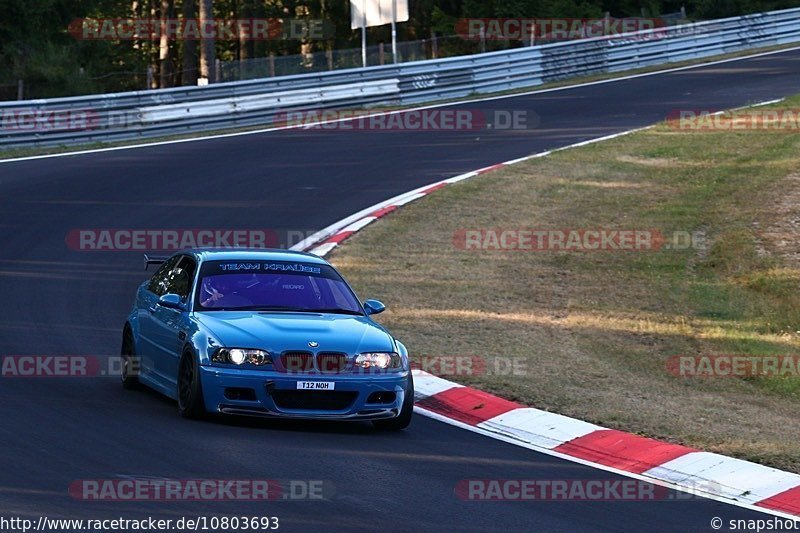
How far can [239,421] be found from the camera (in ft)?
32.7

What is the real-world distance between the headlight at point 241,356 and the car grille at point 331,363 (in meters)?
0.38

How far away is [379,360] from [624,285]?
759 centimetres

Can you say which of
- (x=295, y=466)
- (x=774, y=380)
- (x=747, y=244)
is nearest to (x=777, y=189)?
(x=747, y=244)

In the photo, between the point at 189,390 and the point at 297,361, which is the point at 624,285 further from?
the point at 189,390

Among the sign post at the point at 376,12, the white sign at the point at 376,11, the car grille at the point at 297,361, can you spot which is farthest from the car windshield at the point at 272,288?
the white sign at the point at 376,11

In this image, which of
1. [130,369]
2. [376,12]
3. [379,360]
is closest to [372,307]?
[379,360]

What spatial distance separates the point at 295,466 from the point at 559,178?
14.8 m

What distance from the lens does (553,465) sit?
29.5ft

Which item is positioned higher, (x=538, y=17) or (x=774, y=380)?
(x=538, y=17)

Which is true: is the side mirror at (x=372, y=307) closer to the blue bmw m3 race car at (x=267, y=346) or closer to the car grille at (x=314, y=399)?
the blue bmw m3 race car at (x=267, y=346)

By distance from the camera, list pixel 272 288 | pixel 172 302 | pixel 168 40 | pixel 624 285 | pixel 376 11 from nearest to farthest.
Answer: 1. pixel 172 302
2. pixel 272 288
3. pixel 624 285
4. pixel 376 11
5. pixel 168 40

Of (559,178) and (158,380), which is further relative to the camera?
(559,178)

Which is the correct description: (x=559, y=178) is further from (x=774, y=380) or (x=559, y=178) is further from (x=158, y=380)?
(x=158, y=380)

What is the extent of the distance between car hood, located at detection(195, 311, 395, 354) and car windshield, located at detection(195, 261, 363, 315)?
0.66 feet
